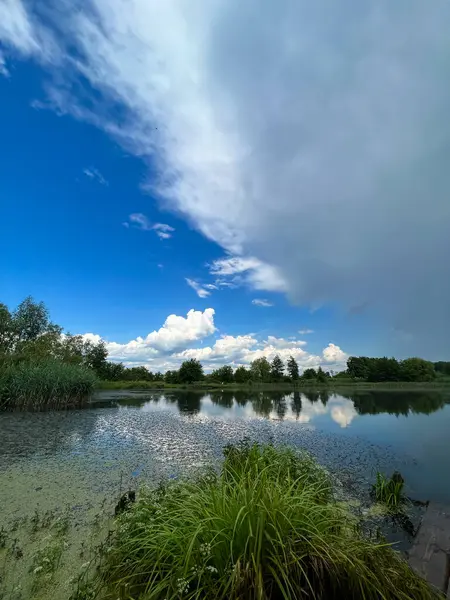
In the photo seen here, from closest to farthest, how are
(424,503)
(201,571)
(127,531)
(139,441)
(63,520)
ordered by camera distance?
(201,571) → (127,531) → (63,520) → (424,503) → (139,441)

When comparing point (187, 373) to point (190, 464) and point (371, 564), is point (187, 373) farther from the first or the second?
point (371, 564)

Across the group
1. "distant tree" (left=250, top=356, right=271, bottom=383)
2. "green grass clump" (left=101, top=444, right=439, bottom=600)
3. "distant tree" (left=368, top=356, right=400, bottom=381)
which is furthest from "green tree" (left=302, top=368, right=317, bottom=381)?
"green grass clump" (left=101, top=444, right=439, bottom=600)

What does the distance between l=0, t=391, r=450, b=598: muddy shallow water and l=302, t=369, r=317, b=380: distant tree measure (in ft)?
296

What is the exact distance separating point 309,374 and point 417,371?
33.4m

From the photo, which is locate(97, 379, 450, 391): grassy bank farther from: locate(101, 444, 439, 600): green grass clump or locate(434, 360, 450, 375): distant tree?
locate(101, 444, 439, 600): green grass clump

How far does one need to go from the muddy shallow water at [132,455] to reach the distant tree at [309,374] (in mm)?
90240

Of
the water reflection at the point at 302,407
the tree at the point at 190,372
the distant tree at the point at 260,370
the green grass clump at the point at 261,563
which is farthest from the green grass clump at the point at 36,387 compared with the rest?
the distant tree at the point at 260,370

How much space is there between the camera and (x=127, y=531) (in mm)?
4137

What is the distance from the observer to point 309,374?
4439 inches

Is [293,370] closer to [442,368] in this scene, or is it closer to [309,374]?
[309,374]

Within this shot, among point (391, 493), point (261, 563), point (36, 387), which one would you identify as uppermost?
point (36, 387)

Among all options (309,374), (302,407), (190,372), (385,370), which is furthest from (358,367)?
(302,407)

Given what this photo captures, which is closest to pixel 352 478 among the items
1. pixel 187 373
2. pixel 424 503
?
pixel 424 503

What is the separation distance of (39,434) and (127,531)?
14.4 meters
